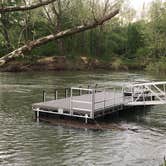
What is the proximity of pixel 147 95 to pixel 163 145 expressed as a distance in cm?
1501

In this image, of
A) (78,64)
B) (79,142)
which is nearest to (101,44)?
(78,64)

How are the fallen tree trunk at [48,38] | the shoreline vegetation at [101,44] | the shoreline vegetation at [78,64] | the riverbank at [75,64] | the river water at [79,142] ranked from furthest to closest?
the riverbank at [75,64] < the shoreline vegetation at [78,64] < the shoreline vegetation at [101,44] < the river water at [79,142] < the fallen tree trunk at [48,38]

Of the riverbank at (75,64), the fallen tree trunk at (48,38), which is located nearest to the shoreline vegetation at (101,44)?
the riverbank at (75,64)

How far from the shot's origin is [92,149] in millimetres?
23578

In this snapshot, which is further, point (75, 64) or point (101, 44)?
point (101, 44)

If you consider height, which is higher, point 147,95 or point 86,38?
point 86,38

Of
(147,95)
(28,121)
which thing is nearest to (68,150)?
(28,121)

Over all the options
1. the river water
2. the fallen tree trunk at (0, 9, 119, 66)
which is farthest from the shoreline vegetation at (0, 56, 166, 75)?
the fallen tree trunk at (0, 9, 119, 66)

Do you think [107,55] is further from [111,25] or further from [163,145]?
[163,145]

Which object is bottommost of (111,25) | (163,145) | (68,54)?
(163,145)

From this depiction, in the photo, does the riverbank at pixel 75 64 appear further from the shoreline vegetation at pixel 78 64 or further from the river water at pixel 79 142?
the river water at pixel 79 142

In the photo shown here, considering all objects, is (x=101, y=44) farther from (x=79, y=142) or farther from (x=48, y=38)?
(x=48, y=38)

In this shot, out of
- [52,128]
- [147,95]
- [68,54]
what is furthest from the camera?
[68,54]

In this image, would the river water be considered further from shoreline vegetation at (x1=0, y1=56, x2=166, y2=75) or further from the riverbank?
the riverbank
